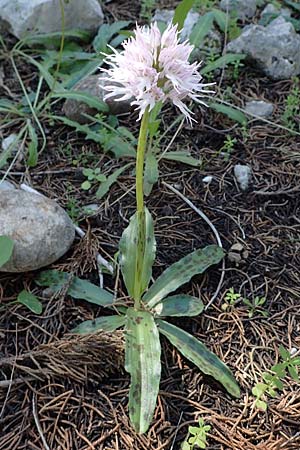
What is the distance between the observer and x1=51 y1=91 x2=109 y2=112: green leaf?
3.01 metres

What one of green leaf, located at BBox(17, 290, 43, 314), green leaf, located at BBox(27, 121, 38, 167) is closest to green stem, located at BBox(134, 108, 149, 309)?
green leaf, located at BBox(17, 290, 43, 314)

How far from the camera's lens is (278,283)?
7.98 feet

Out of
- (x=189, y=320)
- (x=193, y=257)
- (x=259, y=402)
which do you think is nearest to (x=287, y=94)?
(x=193, y=257)

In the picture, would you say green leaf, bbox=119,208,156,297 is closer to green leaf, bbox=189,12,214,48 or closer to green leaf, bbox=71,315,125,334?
green leaf, bbox=71,315,125,334

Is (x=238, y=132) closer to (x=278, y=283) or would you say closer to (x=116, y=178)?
(x=116, y=178)

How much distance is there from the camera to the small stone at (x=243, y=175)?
2.83 m

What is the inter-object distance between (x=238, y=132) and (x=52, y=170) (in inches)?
36.8

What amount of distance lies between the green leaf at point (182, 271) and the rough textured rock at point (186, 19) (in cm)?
157

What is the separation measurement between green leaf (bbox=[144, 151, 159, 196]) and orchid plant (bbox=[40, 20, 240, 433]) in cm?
41

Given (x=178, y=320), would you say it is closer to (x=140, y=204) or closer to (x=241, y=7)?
(x=140, y=204)

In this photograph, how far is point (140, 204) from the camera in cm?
200

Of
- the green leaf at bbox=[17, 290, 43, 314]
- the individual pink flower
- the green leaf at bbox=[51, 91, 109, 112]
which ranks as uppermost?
the individual pink flower

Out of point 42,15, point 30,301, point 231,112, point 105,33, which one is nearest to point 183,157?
point 231,112

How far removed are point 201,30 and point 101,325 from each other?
1819mm
